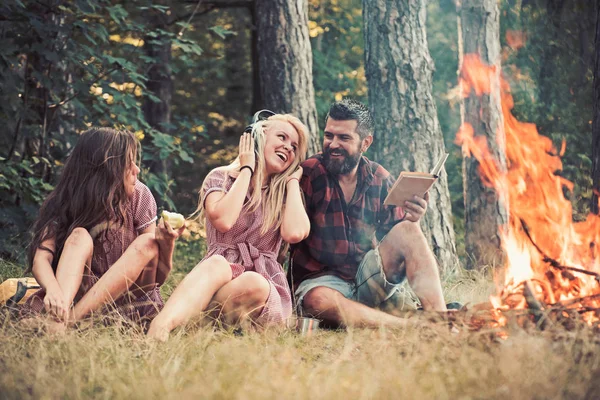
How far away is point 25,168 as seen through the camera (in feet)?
22.6

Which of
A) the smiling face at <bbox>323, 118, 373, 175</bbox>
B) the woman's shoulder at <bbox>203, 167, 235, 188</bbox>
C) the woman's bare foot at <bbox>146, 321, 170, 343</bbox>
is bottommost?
the woman's bare foot at <bbox>146, 321, 170, 343</bbox>

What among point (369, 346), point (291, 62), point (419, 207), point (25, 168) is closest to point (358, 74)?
point (291, 62)

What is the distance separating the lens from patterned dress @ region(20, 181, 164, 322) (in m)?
4.39

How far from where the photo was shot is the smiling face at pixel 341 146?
4883 millimetres

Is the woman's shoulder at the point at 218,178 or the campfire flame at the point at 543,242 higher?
the woman's shoulder at the point at 218,178

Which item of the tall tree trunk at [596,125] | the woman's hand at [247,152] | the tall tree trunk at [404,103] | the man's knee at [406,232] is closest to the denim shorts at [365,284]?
the man's knee at [406,232]

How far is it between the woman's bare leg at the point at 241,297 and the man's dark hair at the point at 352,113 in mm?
1233

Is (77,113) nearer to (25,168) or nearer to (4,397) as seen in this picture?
(25,168)

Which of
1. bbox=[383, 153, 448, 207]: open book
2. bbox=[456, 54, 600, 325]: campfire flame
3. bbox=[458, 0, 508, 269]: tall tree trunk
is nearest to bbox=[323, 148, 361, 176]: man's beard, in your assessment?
bbox=[383, 153, 448, 207]: open book

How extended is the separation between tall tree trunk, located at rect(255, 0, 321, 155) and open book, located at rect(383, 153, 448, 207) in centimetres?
329

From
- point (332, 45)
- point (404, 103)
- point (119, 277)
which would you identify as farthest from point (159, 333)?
point (332, 45)

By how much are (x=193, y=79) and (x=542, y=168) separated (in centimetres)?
1125

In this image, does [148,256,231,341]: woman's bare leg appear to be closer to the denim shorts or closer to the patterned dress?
the patterned dress

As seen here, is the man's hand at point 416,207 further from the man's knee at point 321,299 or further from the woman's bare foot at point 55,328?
the woman's bare foot at point 55,328
